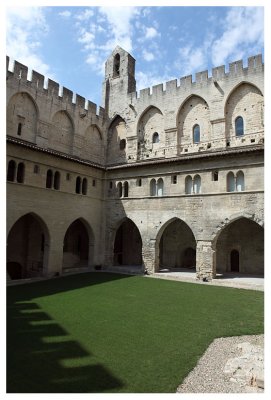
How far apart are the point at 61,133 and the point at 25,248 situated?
910 cm

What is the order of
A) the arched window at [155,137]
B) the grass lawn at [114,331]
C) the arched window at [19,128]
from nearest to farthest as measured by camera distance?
the grass lawn at [114,331], the arched window at [19,128], the arched window at [155,137]

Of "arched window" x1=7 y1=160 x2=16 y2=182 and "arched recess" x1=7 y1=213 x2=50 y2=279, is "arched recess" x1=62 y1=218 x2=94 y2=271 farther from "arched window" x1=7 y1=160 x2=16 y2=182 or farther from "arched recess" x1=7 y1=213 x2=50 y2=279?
"arched window" x1=7 y1=160 x2=16 y2=182

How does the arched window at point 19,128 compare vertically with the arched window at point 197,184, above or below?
above

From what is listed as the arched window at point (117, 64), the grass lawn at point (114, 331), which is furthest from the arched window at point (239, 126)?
the arched window at point (117, 64)

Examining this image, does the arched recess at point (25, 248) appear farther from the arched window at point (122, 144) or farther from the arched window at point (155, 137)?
the arched window at point (155, 137)

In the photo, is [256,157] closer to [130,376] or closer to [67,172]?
[67,172]

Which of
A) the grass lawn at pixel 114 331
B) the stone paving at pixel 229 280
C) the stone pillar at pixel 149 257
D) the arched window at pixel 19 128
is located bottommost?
the stone paving at pixel 229 280

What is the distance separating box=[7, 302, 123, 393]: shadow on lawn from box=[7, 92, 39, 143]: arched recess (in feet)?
43.9

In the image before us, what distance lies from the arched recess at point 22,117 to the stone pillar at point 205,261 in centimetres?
1358

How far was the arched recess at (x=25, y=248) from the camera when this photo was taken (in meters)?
20.1

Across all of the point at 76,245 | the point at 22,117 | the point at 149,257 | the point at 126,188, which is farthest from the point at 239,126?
the point at 76,245

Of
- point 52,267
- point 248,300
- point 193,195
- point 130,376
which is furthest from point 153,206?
point 130,376

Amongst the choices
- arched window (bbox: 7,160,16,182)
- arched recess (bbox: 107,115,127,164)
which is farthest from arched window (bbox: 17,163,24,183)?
arched recess (bbox: 107,115,127,164)

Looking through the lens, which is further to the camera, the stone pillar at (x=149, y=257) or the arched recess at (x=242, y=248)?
the stone pillar at (x=149, y=257)
